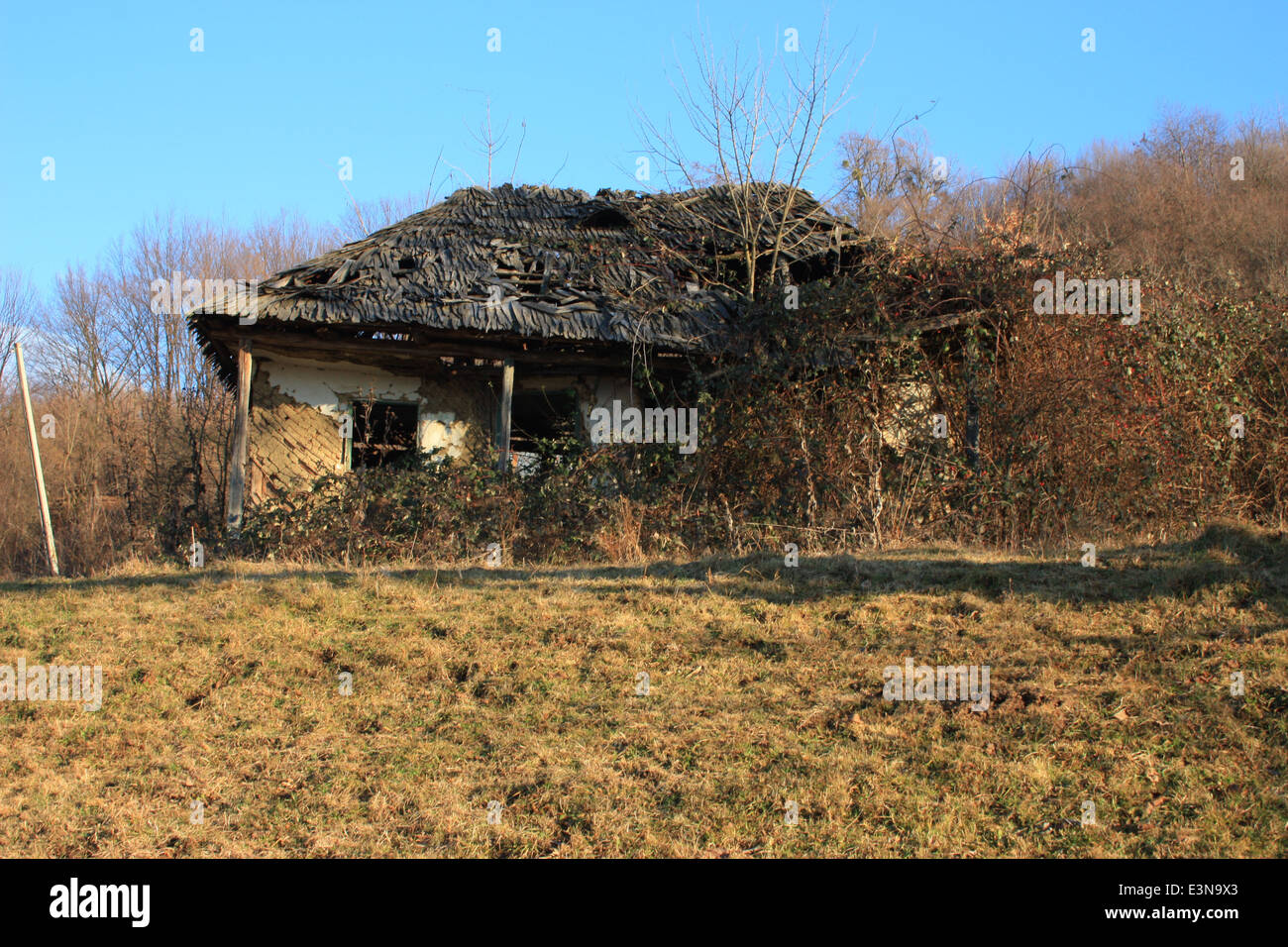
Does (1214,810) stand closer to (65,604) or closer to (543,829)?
(543,829)

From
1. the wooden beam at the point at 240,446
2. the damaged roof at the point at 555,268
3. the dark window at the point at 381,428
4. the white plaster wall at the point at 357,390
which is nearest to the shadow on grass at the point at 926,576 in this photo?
the wooden beam at the point at 240,446

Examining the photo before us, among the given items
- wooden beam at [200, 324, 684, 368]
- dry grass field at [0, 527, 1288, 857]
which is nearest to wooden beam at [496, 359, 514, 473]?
wooden beam at [200, 324, 684, 368]

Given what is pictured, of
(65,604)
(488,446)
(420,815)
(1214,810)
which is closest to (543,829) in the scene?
(420,815)

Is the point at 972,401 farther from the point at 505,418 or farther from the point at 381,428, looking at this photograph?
the point at 381,428

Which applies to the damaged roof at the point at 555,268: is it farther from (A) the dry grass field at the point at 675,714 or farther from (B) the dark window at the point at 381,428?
(A) the dry grass field at the point at 675,714

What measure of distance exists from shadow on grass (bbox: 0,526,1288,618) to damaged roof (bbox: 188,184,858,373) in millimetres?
3620

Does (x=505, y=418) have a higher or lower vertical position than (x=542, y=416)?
lower

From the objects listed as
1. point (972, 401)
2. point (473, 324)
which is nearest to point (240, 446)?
point (473, 324)

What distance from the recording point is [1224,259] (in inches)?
853

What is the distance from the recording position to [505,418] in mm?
12062

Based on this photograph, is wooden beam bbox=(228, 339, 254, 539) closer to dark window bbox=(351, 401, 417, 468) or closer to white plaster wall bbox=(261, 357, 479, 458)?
white plaster wall bbox=(261, 357, 479, 458)

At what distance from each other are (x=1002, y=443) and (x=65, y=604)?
933 cm

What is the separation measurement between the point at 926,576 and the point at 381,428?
8.53m

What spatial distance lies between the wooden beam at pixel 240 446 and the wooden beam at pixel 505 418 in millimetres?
2989
